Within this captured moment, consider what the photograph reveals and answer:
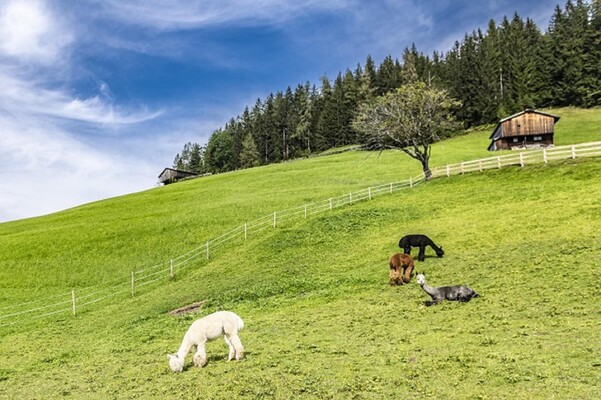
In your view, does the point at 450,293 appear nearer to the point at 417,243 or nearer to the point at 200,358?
the point at 417,243

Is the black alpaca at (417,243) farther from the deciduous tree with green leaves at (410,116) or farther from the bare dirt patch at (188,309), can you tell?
the deciduous tree with green leaves at (410,116)

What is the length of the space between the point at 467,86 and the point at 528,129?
36.8 meters

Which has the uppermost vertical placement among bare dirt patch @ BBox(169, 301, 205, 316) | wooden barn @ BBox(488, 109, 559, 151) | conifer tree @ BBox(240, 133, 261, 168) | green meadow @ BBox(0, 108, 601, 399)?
conifer tree @ BBox(240, 133, 261, 168)

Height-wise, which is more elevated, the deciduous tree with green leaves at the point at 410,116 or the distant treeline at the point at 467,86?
the distant treeline at the point at 467,86

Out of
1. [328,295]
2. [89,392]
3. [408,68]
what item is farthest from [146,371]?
[408,68]

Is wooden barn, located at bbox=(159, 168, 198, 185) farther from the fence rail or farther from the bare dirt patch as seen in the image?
the bare dirt patch

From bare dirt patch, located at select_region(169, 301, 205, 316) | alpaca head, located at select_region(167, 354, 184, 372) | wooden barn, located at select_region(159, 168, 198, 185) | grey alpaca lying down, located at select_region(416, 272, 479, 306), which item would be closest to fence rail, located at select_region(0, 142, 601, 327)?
bare dirt patch, located at select_region(169, 301, 205, 316)

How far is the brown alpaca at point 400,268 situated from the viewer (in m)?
18.5

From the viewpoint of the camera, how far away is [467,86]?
4247 inches

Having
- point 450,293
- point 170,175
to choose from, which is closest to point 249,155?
point 170,175

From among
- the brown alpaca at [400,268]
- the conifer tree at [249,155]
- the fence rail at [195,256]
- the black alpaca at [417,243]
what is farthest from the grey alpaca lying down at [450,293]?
the conifer tree at [249,155]

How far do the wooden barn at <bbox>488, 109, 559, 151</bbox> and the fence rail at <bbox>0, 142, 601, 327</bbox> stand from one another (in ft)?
111

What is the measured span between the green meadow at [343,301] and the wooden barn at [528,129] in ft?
131

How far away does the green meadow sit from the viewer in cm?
952
